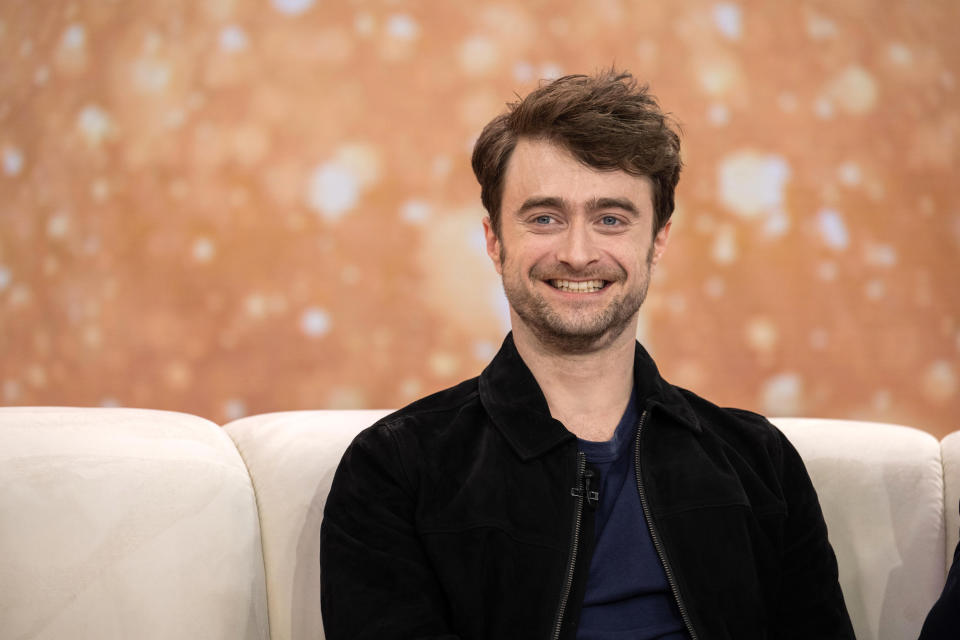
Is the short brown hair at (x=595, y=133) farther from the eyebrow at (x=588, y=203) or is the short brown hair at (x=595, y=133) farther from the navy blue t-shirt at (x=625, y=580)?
the navy blue t-shirt at (x=625, y=580)

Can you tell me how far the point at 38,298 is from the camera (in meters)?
1.70

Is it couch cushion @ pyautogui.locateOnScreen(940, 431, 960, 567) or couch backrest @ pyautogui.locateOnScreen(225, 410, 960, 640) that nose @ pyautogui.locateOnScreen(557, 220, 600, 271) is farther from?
couch cushion @ pyautogui.locateOnScreen(940, 431, 960, 567)

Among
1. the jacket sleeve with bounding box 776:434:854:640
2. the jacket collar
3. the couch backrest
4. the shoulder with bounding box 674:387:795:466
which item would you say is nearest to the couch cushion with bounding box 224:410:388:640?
the couch backrest

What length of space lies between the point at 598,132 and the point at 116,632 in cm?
93

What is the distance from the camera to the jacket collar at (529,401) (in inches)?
50.4

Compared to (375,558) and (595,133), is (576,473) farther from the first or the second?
(595,133)

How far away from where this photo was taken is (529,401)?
132 centimetres

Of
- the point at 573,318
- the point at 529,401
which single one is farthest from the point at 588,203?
the point at 529,401

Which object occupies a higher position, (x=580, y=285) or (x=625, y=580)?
(x=580, y=285)

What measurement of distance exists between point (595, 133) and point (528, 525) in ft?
1.83

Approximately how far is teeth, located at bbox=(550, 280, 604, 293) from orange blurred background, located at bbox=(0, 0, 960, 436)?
46cm

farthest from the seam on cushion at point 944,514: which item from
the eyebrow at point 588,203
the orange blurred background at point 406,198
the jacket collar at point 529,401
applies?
the eyebrow at point 588,203

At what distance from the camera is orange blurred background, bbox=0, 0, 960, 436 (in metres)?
1.71

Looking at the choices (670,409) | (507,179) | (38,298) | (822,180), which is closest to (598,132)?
(507,179)
